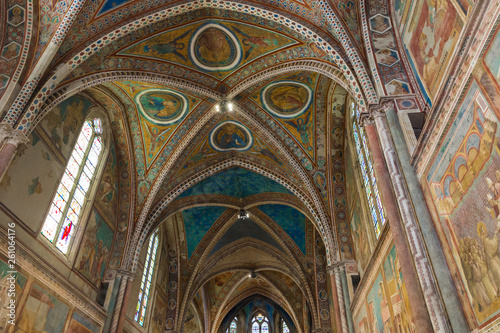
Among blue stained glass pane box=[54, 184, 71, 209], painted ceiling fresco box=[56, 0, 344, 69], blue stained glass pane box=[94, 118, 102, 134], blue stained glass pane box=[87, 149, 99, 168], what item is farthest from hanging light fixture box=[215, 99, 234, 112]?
blue stained glass pane box=[54, 184, 71, 209]

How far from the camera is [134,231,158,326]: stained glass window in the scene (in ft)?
48.6

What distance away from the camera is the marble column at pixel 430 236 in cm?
479

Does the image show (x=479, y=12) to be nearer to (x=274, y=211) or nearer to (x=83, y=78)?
(x=83, y=78)

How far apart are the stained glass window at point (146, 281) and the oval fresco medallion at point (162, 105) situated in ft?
19.9

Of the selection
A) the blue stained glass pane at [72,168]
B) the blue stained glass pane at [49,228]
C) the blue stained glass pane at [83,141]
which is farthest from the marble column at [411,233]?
the blue stained glass pane at [83,141]

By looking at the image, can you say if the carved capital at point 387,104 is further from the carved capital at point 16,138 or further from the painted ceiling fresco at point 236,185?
the painted ceiling fresco at point 236,185

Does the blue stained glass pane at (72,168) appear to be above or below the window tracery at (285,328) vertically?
below

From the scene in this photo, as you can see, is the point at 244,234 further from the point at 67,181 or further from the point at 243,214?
the point at 67,181

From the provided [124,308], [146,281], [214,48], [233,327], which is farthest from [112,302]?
[233,327]

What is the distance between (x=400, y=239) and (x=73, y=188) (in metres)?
9.27

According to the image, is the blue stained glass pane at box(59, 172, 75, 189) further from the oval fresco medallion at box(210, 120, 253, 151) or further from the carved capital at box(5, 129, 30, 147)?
the oval fresco medallion at box(210, 120, 253, 151)

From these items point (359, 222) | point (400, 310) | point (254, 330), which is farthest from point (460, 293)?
point (254, 330)

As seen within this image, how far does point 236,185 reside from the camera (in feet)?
57.0

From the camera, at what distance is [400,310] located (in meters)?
7.43
